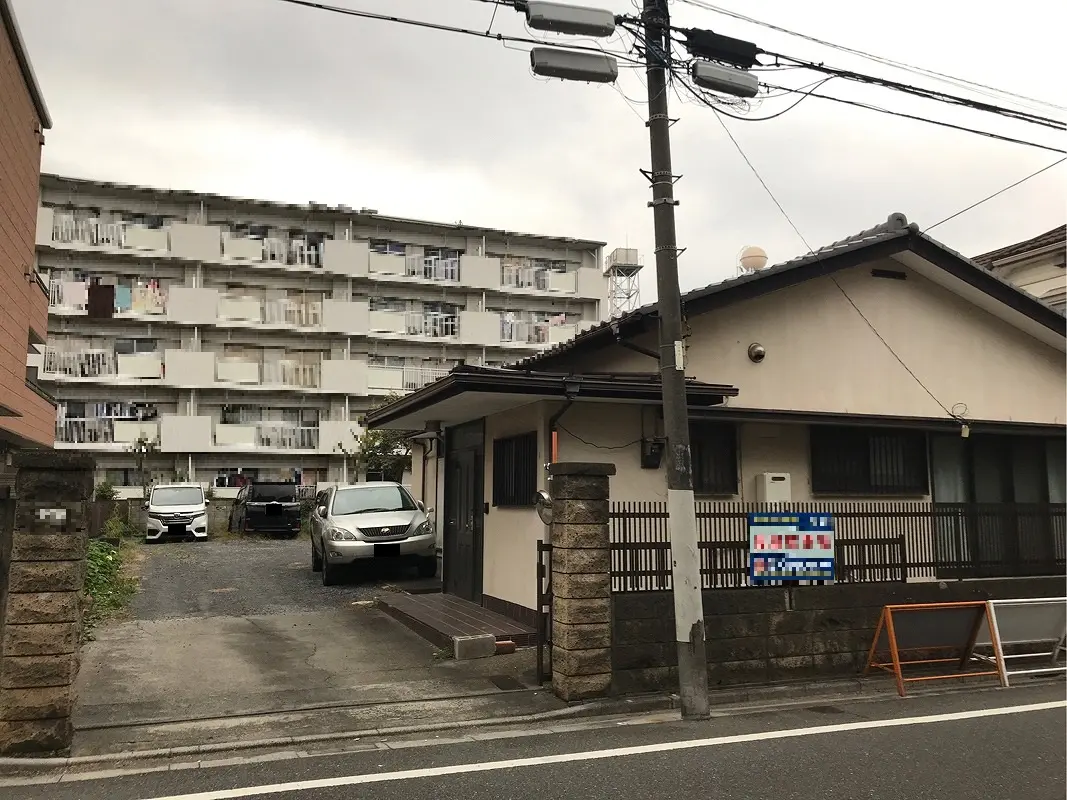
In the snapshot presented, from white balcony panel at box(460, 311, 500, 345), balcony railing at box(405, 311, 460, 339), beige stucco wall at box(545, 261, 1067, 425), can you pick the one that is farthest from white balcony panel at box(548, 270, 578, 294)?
beige stucco wall at box(545, 261, 1067, 425)

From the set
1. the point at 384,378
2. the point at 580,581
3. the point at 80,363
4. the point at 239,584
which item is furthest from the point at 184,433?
the point at 580,581

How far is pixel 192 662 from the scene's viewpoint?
8750mm

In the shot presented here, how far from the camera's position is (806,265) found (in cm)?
1120

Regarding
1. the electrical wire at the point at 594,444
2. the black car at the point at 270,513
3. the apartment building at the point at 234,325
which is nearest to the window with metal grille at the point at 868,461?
the electrical wire at the point at 594,444

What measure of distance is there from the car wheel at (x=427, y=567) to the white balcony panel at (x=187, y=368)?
75.4 ft

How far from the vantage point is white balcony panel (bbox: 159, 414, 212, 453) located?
33.6m

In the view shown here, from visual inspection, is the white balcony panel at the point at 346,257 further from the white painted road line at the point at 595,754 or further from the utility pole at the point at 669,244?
the white painted road line at the point at 595,754

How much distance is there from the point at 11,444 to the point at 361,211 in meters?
25.7

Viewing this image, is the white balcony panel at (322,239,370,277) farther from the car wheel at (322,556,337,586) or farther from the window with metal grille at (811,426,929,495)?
the window with metal grille at (811,426,929,495)

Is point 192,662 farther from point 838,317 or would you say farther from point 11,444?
point 838,317

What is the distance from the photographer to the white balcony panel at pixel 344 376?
36.2 meters

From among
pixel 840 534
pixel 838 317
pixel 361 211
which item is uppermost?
pixel 361 211

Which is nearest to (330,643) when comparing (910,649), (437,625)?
(437,625)

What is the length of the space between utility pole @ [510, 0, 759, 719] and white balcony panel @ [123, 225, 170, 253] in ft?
105
